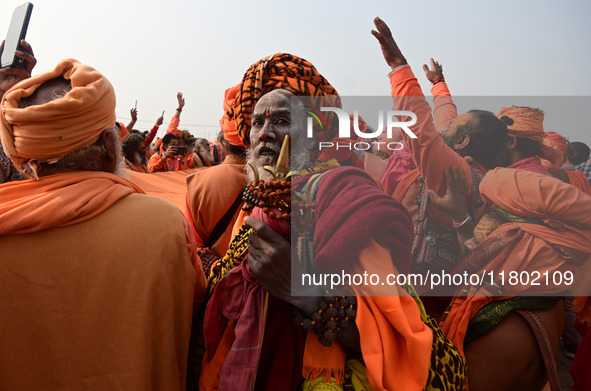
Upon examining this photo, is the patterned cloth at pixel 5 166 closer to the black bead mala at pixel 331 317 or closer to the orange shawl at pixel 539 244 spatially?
the black bead mala at pixel 331 317

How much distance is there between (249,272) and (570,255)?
2.23m

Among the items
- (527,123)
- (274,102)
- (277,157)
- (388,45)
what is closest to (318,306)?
(277,157)

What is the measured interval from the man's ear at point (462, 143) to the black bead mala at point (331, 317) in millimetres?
2539

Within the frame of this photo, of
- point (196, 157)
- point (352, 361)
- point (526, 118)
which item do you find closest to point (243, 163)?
point (352, 361)

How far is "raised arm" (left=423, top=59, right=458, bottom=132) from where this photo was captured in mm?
4121

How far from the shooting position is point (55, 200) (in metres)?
1.53

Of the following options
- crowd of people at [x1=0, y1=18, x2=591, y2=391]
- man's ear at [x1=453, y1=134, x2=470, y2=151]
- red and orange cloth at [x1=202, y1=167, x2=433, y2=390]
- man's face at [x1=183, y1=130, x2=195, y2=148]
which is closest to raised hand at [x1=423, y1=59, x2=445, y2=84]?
man's ear at [x1=453, y1=134, x2=470, y2=151]

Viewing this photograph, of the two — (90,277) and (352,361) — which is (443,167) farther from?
(90,277)

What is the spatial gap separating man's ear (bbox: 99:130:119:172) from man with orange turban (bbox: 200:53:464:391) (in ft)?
2.51

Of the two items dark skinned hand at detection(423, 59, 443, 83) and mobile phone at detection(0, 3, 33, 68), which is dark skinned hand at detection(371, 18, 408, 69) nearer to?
dark skinned hand at detection(423, 59, 443, 83)

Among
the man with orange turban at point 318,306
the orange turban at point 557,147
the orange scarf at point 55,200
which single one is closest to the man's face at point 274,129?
the man with orange turban at point 318,306

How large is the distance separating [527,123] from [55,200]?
4148mm

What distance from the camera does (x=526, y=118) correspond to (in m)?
3.65

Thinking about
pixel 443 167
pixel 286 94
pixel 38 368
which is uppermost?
pixel 286 94
